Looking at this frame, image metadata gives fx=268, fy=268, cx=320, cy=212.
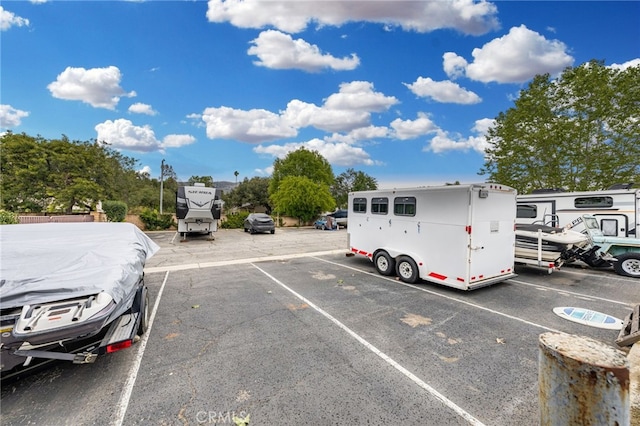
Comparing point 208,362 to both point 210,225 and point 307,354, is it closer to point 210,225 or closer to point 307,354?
point 307,354

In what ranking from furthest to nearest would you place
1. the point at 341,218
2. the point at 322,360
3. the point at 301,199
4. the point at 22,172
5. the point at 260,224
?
the point at 301,199 < the point at 341,218 < the point at 260,224 < the point at 22,172 < the point at 322,360

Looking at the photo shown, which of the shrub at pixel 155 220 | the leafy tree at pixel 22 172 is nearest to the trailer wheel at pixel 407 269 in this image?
the shrub at pixel 155 220

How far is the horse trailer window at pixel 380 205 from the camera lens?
795 centimetres

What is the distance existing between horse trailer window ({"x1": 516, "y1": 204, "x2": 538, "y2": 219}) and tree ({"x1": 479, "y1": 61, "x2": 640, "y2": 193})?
25.1 feet

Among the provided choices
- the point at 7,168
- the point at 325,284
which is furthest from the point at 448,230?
the point at 7,168

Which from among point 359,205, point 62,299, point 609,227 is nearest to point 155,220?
point 359,205

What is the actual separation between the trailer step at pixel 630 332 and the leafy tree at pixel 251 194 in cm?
3992

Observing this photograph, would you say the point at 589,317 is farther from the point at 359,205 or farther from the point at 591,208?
the point at 591,208

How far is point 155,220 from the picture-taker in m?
20.7

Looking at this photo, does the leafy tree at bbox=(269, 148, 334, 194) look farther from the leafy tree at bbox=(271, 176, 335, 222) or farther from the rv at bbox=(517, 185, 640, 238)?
the rv at bbox=(517, 185, 640, 238)

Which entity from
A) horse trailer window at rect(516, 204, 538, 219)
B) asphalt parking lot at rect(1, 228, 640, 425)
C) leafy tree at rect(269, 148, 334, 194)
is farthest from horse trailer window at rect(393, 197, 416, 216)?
leafy tree at rect(269, 148, 334, 194)

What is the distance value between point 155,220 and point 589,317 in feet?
77.9

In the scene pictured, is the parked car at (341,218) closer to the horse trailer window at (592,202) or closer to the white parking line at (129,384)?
the horse trailer window at (592,202)

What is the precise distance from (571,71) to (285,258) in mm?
19535
